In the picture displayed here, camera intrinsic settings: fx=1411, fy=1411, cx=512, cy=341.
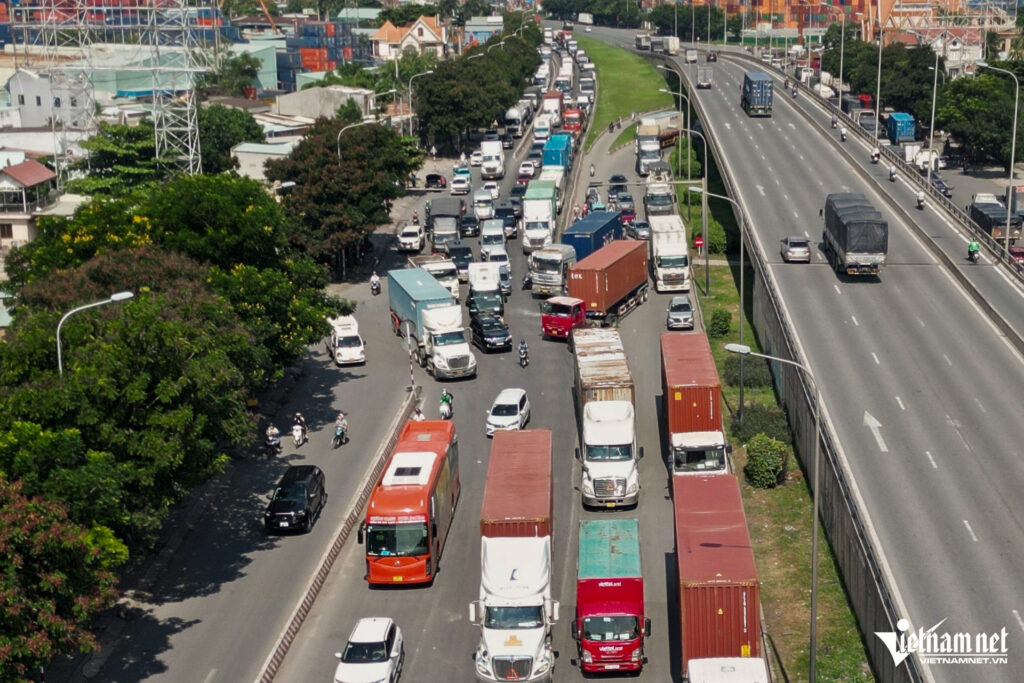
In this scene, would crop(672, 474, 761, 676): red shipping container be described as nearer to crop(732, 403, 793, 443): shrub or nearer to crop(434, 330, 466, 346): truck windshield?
crop(732, 403, 793, 443): shrub

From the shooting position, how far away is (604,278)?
241ft

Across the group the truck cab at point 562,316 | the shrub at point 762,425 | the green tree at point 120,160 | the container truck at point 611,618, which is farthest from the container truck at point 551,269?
the container truck at point 611,618

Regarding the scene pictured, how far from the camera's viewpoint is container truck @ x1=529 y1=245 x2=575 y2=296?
81.1m

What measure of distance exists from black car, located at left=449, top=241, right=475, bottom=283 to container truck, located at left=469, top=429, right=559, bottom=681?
40792 millimetres

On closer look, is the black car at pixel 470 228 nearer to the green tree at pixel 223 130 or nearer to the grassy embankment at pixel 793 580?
the grassy embankment at pixel 793 580

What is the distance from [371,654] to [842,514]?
646 inches

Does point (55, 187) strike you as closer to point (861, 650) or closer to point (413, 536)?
point (413, 536)

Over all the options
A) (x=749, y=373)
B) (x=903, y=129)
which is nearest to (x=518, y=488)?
(x=749, y=373)

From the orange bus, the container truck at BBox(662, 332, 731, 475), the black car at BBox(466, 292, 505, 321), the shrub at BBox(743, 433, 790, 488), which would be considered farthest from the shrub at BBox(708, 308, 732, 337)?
the orange bus

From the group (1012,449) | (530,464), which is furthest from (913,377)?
(530,464)

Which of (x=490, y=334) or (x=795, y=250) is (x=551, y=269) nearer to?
(x=490, y=334)

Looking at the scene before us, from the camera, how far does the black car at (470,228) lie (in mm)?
98125

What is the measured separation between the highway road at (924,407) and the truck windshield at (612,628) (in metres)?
7.59

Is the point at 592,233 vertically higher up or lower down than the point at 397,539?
higher up
